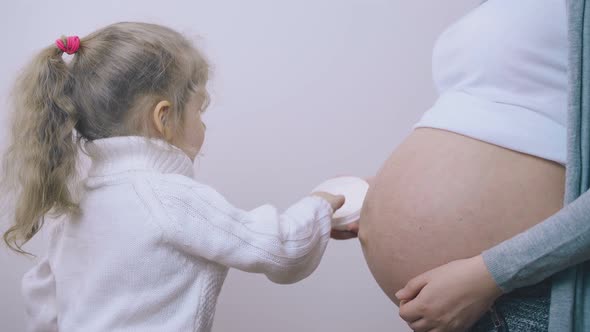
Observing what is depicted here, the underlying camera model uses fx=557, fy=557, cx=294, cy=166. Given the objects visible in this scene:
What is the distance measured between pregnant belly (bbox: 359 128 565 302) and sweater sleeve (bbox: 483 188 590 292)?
0.23 ft

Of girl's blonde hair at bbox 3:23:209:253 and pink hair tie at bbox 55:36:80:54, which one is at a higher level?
pink hair tie at bbox 55:36:80:54

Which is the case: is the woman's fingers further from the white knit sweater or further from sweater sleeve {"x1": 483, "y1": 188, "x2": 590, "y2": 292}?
the white knit sweater

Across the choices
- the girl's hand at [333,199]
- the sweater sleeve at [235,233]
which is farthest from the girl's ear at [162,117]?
the girl's hand at [333,199]

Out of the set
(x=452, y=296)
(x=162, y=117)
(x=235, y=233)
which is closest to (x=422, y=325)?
(x=452, y=296)

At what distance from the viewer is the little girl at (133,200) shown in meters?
0.92

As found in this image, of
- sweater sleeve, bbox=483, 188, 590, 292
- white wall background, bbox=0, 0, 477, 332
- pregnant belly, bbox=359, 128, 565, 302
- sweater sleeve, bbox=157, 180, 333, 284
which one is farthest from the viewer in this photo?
white wall background, bbox=0, 0, 477, 332

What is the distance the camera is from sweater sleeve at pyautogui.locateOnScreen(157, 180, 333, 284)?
91 cm

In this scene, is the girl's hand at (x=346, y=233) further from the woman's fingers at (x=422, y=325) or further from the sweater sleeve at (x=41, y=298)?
the sweater sleeve at (x=41, y=298)

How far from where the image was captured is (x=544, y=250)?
0.63 meters

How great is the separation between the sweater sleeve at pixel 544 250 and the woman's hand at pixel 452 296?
17 millimetres

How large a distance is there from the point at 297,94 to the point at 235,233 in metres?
0.67

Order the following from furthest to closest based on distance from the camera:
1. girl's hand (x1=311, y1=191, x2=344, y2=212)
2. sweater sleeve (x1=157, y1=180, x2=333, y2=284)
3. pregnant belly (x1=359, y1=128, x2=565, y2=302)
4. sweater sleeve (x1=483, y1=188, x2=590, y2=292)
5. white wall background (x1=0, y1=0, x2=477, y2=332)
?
white wall background (x1=0, y1=0, x2=477, y2=332) → girl's hand (x1=311, y1=191, x2=344, y2=212) → sweater sleeve (x1=157, y1=180, x2=333, y2=284) → pregnant belly (x1=359, y1=128, x2=565, y2=302) → sweater sleeve (x1=483, y1=188, x2=590, y2=292)

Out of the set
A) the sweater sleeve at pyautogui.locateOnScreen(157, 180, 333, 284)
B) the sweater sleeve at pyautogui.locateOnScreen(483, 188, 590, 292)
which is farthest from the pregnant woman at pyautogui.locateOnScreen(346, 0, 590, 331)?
the sweater sleeve at pyautogui.locateOnScreen(157, 180, 333, 284)

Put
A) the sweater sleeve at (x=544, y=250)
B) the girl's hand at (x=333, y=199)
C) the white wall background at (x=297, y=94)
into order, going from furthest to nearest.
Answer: the white wall background at (x=297, y=94) → the girl's hand at (x=333, y=199) → the sweater sleeve at (x=544, y=250)
